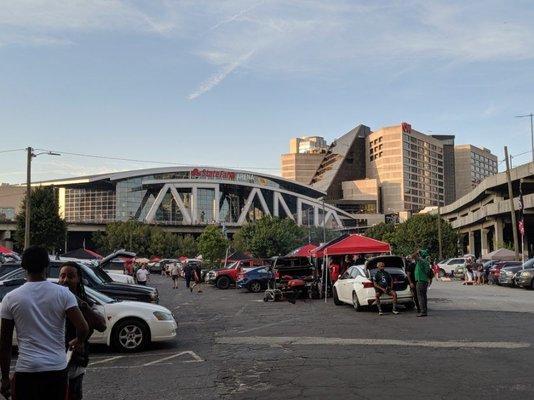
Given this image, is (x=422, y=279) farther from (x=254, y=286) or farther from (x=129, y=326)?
(x=254, y=286)

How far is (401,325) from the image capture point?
1404 cm

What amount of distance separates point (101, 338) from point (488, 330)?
805 cm

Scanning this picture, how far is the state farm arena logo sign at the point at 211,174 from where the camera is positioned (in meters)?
144

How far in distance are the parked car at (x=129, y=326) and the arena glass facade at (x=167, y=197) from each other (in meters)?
117

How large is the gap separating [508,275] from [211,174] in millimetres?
117008

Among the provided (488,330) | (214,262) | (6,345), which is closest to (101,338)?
(6,345)

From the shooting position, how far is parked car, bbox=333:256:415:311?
57.1ft

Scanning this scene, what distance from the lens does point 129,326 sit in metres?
10.9

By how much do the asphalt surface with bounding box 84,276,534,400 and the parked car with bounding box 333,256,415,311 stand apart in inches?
52.3

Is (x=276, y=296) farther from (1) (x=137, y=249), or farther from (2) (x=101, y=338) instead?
(1) (x=137, y=249)

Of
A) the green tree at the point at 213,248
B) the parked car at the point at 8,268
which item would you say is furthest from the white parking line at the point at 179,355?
the green tree at the point at 213,248

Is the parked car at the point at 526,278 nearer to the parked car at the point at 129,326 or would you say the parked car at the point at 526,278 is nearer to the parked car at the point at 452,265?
the parked car at the point at 452,265

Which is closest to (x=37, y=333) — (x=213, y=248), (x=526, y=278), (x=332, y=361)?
(x=332, y=361)

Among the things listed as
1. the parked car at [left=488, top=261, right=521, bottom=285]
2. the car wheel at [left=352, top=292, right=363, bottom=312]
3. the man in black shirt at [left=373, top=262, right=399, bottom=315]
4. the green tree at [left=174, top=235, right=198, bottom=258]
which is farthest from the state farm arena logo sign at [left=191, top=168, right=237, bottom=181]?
the man in black shirt at [left=373, top=262, right=399, bottom=315]
